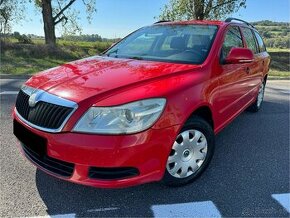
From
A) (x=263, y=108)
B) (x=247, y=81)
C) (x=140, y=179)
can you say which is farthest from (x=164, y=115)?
(x=263, y=108)

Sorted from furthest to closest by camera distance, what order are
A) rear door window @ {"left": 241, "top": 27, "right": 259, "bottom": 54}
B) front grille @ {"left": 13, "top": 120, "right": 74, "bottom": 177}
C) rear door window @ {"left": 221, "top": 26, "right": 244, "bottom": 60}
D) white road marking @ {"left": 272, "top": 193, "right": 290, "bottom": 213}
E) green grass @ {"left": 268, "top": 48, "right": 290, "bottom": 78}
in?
1. green grass @ {"left": 268, "top": 48, "right": 290, "bottom": 78}
2. rear door window @ {"left": 241, "top": 27, "right": 259, "bottom": 54}
3. rear door window @ {"left": 221, "top": 26, "right": 244, "bottom": 60}
4. white road marking @ {"left": 272, "top": 193, "right": 290, "bottom": 213}
5. front grille @ {"left": 13, "top": 120, "right": 74, "bottom": 177}

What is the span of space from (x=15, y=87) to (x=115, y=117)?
607 cm

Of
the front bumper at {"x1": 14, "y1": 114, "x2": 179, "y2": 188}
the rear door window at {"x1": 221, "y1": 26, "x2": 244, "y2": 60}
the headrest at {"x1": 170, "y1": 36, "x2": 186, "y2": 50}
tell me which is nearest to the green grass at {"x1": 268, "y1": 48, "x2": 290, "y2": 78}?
the rear door window at {"x1": 221, "y1": 26, "x2": 244, "y2": 60}

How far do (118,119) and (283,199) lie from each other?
175 centimetres

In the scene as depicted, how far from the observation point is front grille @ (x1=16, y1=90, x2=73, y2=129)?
2619 millimetres

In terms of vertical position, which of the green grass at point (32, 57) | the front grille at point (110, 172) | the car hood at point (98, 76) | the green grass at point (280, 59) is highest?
the car hood at point (98, 76)

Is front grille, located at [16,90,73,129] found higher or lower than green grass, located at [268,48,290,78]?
higher

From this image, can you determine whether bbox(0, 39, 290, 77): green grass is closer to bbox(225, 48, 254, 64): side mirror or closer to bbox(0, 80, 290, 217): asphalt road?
bbox(0, 80, 290, 217): asphalt road

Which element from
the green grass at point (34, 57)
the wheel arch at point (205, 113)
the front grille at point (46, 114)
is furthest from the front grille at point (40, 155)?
the green grass at point (34, 57)

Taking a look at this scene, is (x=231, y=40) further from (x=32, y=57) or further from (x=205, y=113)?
(x=32, y=57)

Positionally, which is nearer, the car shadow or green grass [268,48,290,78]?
the car shadow

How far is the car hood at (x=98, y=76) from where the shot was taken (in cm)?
279

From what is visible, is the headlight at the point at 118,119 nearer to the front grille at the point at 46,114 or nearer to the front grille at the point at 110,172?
the front grille at the point at 46,114

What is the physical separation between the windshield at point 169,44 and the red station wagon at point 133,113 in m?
0.02
